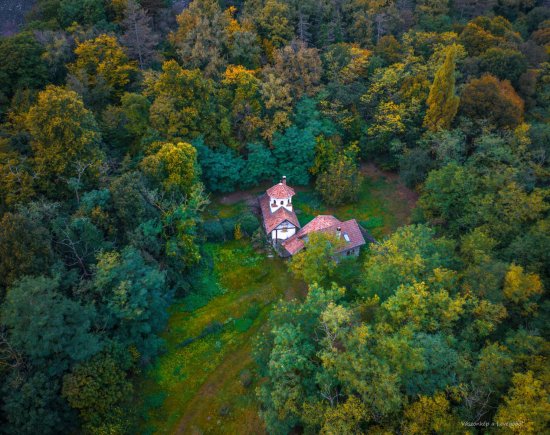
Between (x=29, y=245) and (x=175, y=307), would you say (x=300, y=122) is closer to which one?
(x=175, y=307)

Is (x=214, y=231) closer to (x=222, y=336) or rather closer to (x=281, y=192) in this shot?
(x=281, y=192)

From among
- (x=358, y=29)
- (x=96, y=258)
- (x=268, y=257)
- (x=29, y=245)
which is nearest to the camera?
(x=29, y=245)

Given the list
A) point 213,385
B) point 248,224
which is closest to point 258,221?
point 248,224

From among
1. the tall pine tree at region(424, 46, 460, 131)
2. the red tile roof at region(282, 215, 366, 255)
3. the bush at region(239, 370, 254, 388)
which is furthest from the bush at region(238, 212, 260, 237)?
the tall pine tree at region(424, 46, 460, 131)

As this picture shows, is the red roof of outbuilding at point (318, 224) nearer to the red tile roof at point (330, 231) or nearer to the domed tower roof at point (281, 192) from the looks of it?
the red tile roof at point (330, 231)

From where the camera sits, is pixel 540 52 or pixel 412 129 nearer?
pixel 412 129

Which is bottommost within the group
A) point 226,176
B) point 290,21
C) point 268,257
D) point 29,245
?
point 268,257

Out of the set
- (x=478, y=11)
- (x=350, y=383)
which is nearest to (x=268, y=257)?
(x=350, y=383)

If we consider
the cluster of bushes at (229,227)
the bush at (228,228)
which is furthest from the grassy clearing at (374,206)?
the bush at (228,228)
